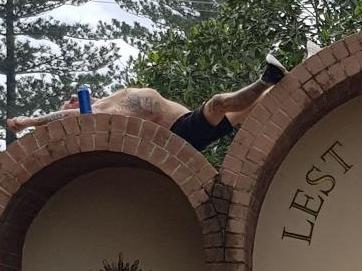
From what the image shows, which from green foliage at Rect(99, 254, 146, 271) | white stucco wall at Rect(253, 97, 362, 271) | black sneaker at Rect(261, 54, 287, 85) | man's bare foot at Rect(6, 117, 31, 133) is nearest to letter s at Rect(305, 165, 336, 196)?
white stucco wall at Rect(253, 97, 362, 271)

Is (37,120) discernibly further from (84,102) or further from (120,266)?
(120,266)

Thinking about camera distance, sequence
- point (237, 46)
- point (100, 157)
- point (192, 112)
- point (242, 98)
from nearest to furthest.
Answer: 1. point (242, 98)
2. point (100, 157)
3. point (192, 112)
4. point (237, 46)

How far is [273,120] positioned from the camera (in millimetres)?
6469

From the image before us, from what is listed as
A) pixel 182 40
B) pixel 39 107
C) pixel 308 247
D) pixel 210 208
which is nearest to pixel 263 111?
pixel 210 208

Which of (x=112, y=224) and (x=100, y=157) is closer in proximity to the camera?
(x=100, y=157)

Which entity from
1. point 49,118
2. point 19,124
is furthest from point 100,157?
point 19,124

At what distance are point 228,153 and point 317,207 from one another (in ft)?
3.41

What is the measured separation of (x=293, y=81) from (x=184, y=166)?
98 centimetres

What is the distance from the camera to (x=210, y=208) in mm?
6371

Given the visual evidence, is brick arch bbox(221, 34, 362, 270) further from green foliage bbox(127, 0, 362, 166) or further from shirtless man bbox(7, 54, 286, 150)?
green foliage bbox(127, 0, 362, 166)

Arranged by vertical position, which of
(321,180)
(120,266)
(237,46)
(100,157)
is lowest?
(120,266)

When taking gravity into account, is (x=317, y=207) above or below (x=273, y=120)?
below

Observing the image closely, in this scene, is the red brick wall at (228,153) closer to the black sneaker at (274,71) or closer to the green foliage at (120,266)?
the black sneaker at (274,71)

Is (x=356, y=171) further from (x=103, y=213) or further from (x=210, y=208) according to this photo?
(x=103, y=213)
